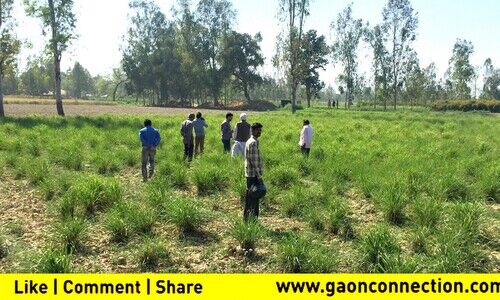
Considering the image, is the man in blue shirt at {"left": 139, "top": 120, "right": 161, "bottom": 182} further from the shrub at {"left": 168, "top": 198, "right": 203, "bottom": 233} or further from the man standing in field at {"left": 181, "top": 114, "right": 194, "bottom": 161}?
the shrub at {"left": 168, "top": 198, "right": 203, "bottom": 233}

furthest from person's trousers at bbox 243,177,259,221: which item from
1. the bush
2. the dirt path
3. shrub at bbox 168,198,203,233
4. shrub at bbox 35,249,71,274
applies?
the bush

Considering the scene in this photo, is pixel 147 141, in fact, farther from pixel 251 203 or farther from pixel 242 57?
pixel 242 57

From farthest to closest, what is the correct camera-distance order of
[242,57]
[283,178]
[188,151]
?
[242,57]
[188,151]
[283,178]

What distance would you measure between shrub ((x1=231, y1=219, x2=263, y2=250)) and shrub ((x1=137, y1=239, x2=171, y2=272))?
119 cm

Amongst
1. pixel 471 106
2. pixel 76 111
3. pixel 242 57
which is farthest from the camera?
pixel 242 57

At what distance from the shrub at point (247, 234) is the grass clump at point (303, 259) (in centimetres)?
56

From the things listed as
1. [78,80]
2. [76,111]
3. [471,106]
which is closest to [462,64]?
[471,106]

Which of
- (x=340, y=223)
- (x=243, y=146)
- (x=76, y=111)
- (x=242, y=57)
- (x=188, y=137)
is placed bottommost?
(x=340, y=223)

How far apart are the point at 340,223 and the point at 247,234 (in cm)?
206

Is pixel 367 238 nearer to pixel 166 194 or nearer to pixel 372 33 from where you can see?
pixel 166 194

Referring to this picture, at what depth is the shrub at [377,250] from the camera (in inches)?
224

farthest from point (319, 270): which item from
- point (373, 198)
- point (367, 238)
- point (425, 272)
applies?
point (373, 198)

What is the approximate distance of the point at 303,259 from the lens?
5.87 meters

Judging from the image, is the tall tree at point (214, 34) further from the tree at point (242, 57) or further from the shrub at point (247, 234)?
the shrub at point (247, 234)
